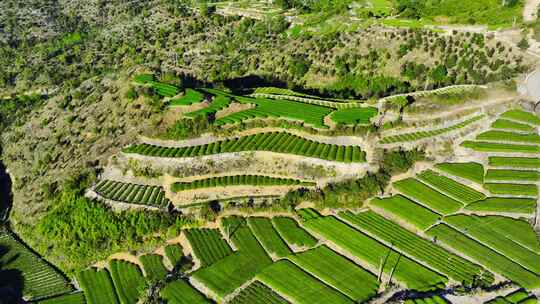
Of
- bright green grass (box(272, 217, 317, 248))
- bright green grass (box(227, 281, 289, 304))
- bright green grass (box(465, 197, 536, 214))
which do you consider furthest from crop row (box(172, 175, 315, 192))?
bright green grass (box(465, 197, 536, 214))

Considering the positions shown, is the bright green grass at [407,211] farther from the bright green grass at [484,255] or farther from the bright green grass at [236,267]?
the bright green grass at [236,267]

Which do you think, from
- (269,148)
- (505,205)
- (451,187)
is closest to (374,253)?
(451,187)

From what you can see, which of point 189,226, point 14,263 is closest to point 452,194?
point 189,226

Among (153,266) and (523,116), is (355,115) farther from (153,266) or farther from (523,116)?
(153,266)

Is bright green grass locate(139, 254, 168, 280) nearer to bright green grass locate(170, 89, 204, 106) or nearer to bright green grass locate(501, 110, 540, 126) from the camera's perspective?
bright green grass locate(170, 89, 204, 106)

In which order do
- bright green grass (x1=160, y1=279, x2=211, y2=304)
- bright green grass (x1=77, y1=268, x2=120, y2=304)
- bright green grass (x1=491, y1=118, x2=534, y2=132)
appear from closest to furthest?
bright green grass (x1=160, y1=279, x2=211, y2=304) → bright green grass (x1=77, y1=268, x2=120, y2=304) → bright green grass (x1=491, y1=118, x2=534, y2=132)

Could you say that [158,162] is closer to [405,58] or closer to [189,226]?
[189,226]

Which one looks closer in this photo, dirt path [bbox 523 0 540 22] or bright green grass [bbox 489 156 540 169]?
bright green grass [bbox 489 156 540 169]

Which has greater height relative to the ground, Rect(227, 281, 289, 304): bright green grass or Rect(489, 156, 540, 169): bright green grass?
Rect(489, 156, 540, 169): bright green grass
